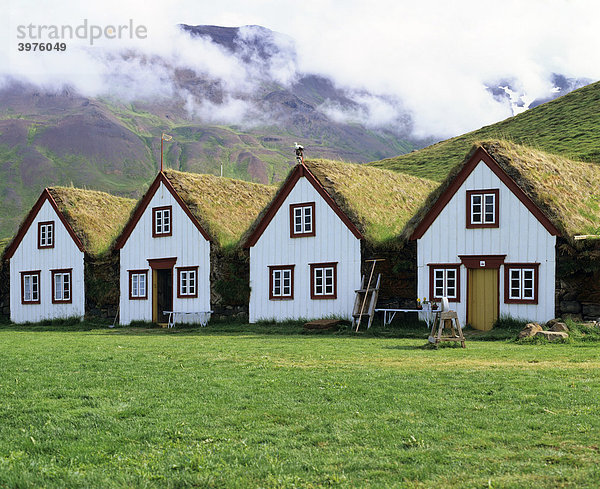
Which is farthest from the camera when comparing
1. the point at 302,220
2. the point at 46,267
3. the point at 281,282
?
the point at 46,267

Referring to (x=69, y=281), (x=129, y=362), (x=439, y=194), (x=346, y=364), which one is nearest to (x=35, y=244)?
(x=69, y=281)

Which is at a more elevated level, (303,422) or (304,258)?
(304,258)

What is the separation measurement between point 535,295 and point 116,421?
774 inches

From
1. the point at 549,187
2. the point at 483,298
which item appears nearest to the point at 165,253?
the point at 483,298

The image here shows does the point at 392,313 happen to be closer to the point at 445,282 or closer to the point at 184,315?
the point at 445,282

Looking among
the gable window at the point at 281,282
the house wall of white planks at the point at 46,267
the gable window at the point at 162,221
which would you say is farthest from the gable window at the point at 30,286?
the gable window at the point at 281,282

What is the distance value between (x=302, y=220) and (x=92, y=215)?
15.7m

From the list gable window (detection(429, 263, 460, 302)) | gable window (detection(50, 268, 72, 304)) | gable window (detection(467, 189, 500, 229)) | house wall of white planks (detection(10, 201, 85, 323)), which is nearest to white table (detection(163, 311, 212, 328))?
house wall of white planks (detection(10, 201, 85, 323))

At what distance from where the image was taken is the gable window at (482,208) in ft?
91.6

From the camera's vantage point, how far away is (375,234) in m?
31.0

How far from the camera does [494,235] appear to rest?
2783 cm

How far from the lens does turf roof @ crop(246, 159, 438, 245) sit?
3139cm

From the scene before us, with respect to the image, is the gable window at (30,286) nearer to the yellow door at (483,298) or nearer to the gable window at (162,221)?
the gable window at (162,221)

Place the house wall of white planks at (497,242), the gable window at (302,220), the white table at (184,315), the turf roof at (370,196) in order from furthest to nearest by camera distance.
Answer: the white table at (184,315), the gable window at (302,220), the turf roof at (370,196), the house wall of white planks at (497,242)
